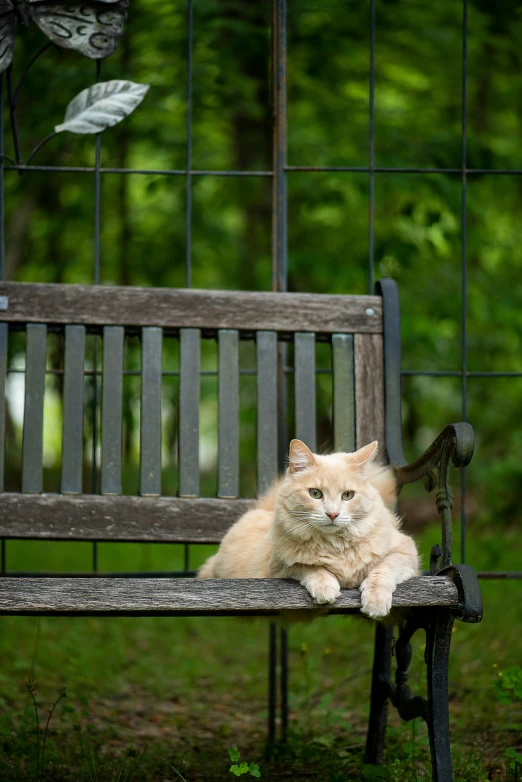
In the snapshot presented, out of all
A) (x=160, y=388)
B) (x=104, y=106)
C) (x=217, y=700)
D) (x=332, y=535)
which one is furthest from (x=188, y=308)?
(x=217, y=700)

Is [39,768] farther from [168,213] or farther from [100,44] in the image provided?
[168,213]

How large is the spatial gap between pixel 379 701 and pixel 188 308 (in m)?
1.52

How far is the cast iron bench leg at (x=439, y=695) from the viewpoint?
88.2 inches

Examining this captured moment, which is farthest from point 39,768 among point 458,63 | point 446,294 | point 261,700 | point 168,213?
point 168,213

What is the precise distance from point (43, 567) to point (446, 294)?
12.2ft

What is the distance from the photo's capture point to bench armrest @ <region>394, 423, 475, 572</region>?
228 cm

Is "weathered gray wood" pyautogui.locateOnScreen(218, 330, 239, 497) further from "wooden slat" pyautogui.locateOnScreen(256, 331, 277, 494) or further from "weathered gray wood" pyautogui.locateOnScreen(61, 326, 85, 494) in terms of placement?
"weathered gray wood" pyautogui.locateOnScreen(61, 326, 85, 494)

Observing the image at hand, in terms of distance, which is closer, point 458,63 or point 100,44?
point 100,44

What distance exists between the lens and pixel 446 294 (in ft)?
19.2

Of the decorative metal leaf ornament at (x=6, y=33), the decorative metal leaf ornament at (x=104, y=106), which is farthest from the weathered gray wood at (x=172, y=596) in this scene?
the decorative metal leaf ornament at (x=6, y=33)

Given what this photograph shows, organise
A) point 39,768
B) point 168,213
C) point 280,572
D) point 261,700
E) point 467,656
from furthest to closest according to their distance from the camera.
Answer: point 168,213 → point 467,656 → point 261,700 → point 39,768 → point 280,572

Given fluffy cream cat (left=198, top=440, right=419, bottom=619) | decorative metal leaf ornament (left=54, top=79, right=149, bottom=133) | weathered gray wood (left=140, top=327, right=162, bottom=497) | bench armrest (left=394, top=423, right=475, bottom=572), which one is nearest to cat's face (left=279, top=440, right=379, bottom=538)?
fluffy cream cat (left=198, top=440, right=419, bottom=619)

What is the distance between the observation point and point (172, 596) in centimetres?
206

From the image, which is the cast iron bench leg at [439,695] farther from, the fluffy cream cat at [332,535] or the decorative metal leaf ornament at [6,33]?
the decorative metal leaf ornament at [6,33]
